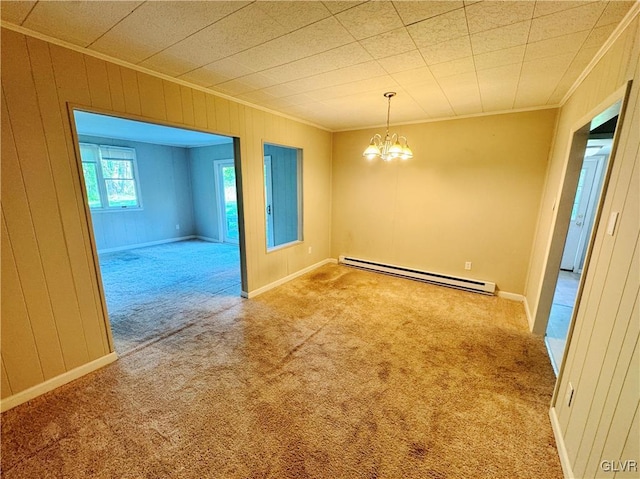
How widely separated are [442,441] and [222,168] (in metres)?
6.66

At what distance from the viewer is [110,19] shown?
154 cm

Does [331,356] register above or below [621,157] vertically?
below

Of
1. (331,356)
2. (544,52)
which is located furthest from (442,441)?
(544,52)

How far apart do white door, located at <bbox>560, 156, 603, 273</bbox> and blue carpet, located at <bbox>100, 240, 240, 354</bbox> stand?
17.8ft

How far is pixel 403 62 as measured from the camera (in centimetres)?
204

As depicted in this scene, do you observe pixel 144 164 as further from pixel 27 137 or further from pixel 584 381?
pixel 584 381

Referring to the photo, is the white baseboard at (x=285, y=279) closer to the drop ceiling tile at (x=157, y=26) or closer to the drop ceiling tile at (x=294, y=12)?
the drop ceiling tile at (x=157, y=26)

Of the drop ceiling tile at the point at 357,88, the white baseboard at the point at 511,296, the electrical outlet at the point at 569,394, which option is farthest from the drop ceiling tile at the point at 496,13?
the white baseboard at the point at 511,296

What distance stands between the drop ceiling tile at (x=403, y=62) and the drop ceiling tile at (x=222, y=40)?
0.83 m

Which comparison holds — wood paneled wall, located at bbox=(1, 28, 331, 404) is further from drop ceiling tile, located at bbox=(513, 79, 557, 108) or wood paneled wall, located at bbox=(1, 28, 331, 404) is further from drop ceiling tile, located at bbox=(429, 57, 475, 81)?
drop ceiling tile, located at bbox=(513, 79, 557, 108)

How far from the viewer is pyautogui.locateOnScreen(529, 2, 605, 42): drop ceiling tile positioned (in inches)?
54.6

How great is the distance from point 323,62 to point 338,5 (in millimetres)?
674

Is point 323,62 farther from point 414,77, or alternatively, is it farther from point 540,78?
point 540,78

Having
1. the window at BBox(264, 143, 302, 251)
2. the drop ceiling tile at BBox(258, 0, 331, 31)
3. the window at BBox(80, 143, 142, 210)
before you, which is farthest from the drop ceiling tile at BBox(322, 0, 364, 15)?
the window at BBox(80, 143, 142, 210)
